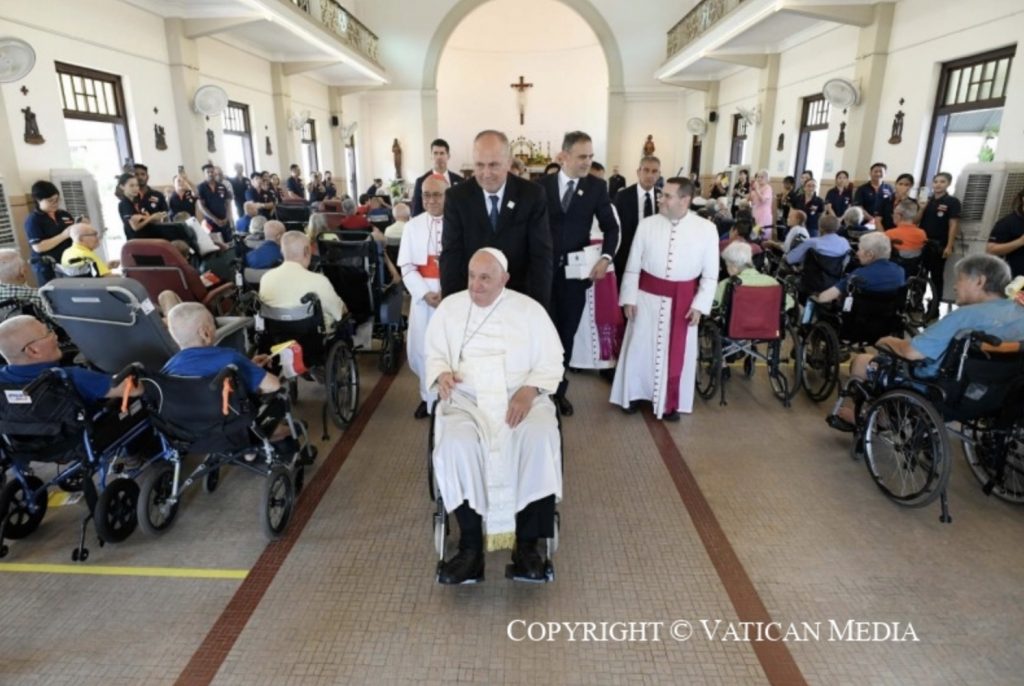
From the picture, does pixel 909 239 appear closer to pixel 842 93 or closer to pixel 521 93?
pixel 842 93

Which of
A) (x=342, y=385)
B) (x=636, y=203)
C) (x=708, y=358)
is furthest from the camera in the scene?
(x=636, y=203)

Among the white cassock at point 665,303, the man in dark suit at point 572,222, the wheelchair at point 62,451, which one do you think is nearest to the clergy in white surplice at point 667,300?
the white cassock at point 665,303

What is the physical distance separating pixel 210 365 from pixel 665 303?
7.88 feet

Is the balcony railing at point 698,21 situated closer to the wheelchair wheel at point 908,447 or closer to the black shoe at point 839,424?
the black shoe at point 839,424

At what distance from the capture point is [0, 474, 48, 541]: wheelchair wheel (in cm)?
240

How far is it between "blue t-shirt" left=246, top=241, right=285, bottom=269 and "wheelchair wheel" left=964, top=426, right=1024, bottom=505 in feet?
13.8

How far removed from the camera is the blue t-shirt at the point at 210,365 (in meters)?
2.40

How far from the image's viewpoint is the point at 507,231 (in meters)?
2.81

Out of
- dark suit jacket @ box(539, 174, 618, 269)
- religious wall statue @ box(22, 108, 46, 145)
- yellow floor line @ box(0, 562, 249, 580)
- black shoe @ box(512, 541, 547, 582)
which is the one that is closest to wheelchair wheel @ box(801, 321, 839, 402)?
dark suit jacket @ box(539, 174, 618, 269)

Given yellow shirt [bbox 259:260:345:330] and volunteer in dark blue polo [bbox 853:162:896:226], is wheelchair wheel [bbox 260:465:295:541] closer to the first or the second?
yellow shirt [bbox 259:260:345:330]

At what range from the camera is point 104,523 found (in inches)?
92.4

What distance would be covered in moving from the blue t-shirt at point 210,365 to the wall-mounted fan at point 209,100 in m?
7.39

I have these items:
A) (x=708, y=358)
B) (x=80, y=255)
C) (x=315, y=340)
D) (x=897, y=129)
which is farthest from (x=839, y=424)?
(x=897, y=129)

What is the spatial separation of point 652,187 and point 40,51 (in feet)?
20.3
